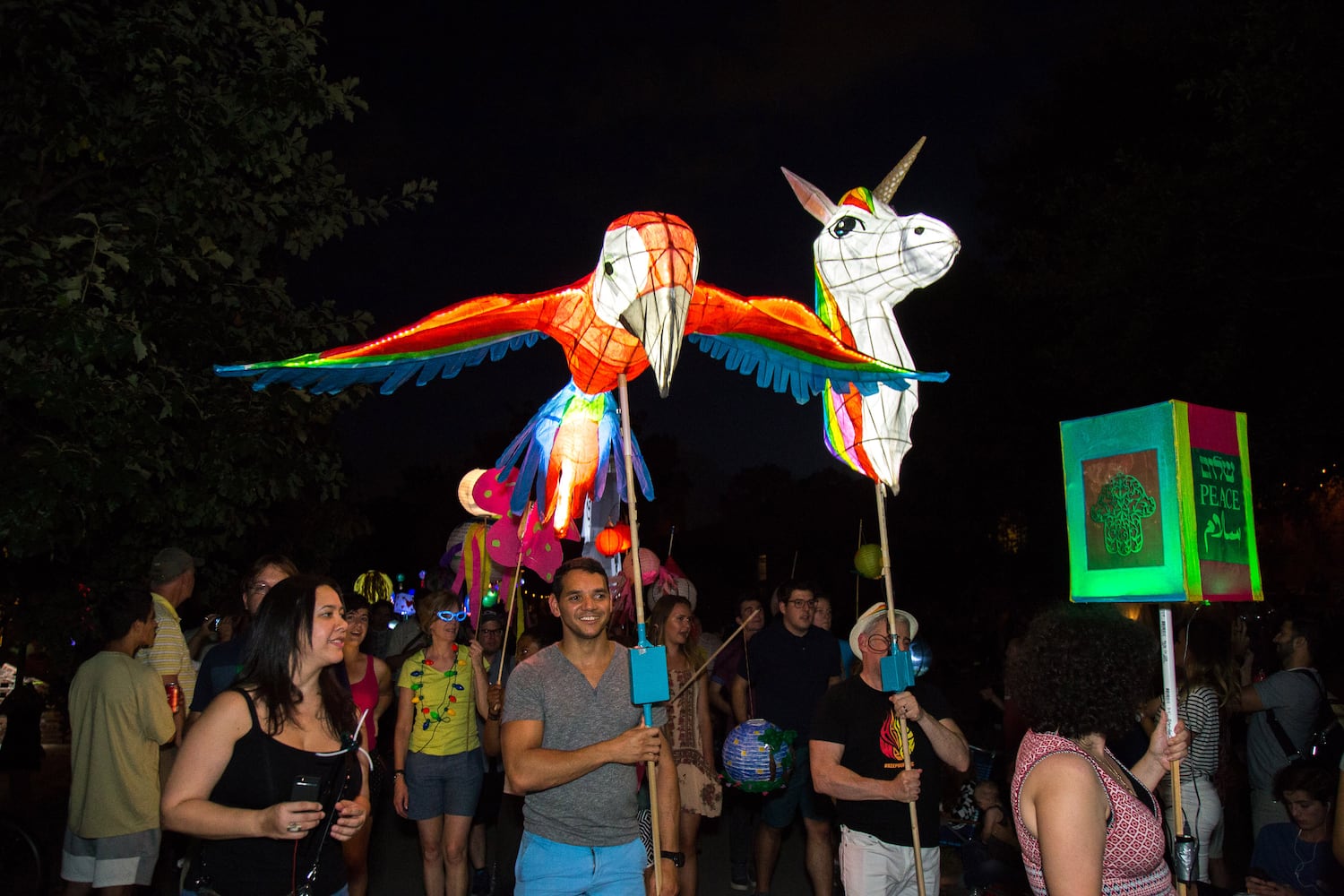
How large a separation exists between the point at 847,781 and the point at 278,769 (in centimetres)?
214

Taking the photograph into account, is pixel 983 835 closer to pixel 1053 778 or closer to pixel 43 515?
pixel 1053 778

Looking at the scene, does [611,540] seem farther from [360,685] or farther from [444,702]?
[360,685]

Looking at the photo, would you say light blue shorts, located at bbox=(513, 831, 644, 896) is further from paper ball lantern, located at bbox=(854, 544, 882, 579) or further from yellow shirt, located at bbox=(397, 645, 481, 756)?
paper ball lantern, located at bbox=(854, 544, 882, 579)

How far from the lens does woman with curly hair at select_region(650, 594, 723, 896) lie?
5.46 metres

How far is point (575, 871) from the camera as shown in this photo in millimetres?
3297

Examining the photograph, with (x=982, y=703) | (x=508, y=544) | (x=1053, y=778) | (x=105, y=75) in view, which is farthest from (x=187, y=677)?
(x=982, y=703)

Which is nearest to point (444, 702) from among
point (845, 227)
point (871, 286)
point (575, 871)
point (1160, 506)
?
point (575, 871)

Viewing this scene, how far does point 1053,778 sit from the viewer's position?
8.07 ft

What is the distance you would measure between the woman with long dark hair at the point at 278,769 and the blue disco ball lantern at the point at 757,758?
2.40 meters

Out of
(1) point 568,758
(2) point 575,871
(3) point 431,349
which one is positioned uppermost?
(3) point 431,349

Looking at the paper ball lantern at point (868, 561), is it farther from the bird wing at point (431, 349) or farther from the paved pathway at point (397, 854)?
the bird wing at point (431, 349)

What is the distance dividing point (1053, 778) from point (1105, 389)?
10.3 m

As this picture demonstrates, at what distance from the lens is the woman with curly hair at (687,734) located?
5457 mm

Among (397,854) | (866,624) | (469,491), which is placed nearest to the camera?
(866,624)
